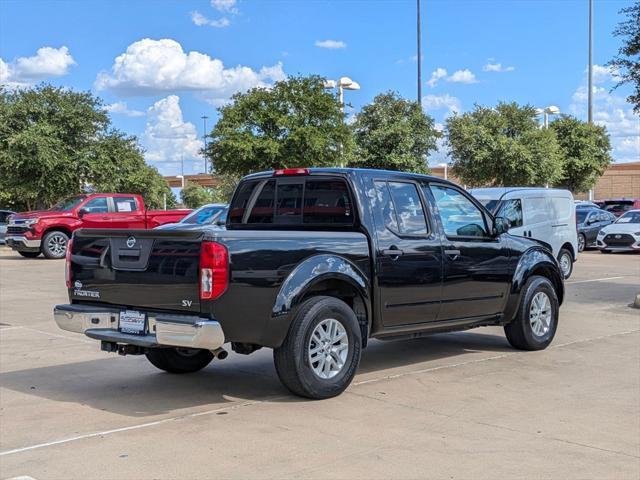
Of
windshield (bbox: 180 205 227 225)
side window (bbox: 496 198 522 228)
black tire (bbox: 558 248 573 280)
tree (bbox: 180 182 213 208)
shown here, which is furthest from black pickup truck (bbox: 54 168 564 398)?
tree (bbox: 180 182 213 208)

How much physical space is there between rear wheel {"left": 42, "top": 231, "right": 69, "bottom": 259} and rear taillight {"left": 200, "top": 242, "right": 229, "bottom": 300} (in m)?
19.3

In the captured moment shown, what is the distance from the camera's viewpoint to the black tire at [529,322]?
28.2 feet

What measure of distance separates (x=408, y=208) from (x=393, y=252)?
0.59 meters

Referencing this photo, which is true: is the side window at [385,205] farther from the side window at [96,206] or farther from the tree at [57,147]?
the tree at [57,147]

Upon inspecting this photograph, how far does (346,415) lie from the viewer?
6.10m

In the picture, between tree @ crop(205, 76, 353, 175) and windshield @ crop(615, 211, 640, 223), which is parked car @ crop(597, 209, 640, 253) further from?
tree @ crop(205, 76, 353, 175)

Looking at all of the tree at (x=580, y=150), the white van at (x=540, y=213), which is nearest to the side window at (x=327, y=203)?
the white van at (x=540, y=213)

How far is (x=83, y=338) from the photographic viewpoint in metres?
9.98

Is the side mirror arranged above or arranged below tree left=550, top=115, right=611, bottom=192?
below

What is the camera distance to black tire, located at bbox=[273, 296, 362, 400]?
628 cm

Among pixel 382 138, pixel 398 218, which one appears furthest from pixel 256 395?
pixel 382 138

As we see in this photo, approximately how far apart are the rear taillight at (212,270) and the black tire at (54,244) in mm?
19258

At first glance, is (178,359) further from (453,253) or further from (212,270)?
(453,253)

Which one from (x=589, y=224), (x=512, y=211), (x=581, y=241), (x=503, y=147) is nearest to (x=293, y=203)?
(x=512, y=211)
